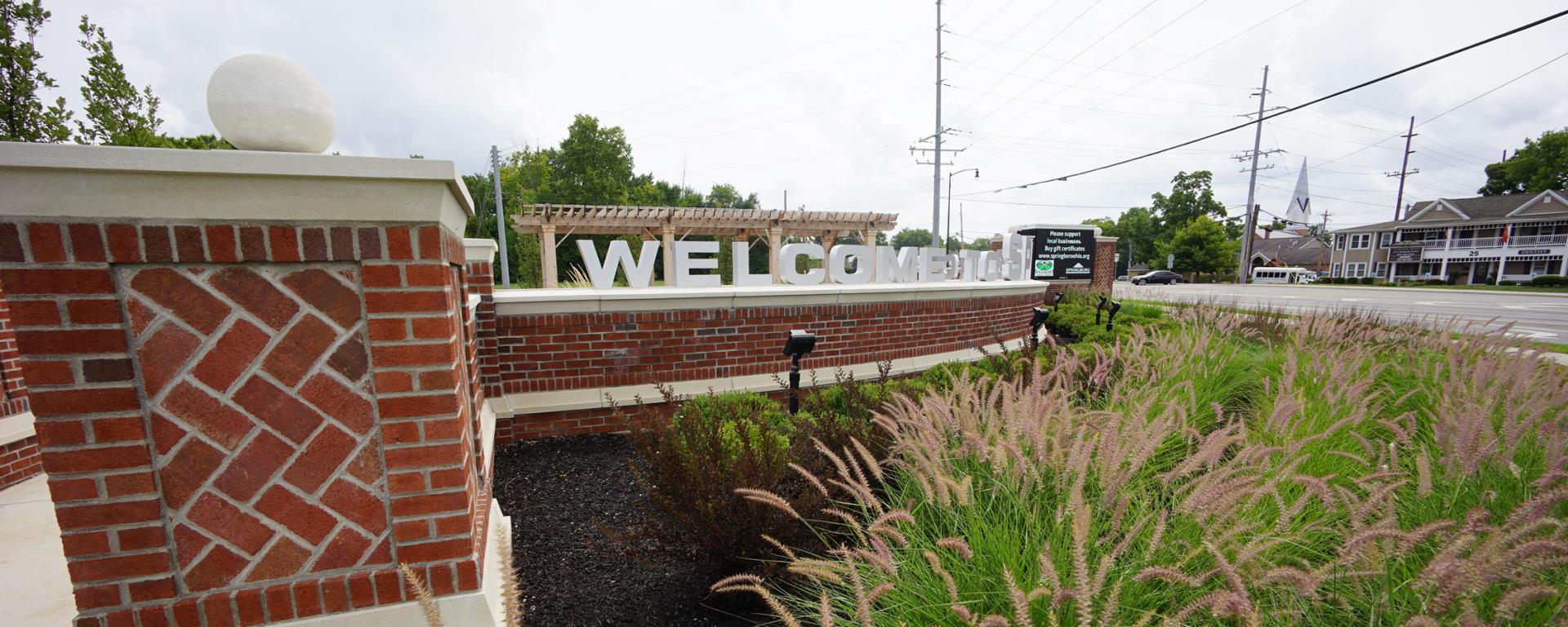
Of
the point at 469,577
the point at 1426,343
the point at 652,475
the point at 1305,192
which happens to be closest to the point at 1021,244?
the point at 1426,343

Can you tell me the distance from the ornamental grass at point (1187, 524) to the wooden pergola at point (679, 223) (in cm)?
1195

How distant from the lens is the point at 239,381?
6.73 feet

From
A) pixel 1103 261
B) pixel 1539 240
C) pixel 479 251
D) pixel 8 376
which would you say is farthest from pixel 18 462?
pixel 1539 240

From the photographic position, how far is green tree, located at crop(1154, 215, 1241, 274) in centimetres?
5562

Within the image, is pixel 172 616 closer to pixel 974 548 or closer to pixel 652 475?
pixel 652 475

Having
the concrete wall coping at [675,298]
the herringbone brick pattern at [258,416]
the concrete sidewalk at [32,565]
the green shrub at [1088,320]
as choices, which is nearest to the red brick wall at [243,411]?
the herringbone brick pattern at [258,416]

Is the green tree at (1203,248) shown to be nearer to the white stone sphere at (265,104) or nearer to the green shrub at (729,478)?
the green shrub at (729,478)

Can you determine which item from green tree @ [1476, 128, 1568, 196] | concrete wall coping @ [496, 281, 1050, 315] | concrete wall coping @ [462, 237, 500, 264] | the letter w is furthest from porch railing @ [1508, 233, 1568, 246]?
concrete wall coping @ [462, 237, 500, 264]

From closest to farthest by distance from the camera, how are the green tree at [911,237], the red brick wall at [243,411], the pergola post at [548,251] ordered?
the red brick wall at [243,411] < the pergola post at [548,251] < the green tree at [911,237]

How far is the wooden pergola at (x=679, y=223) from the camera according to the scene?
15.8m

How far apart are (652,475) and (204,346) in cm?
196

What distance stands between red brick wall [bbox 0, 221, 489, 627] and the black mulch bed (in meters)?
0.71

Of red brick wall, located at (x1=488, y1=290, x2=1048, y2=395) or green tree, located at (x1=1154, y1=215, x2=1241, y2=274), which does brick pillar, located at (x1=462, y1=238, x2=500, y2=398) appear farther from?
green tree, located at (x1=1154, y1=215, x2=1241, y2=274)

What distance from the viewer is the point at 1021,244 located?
1330cm
